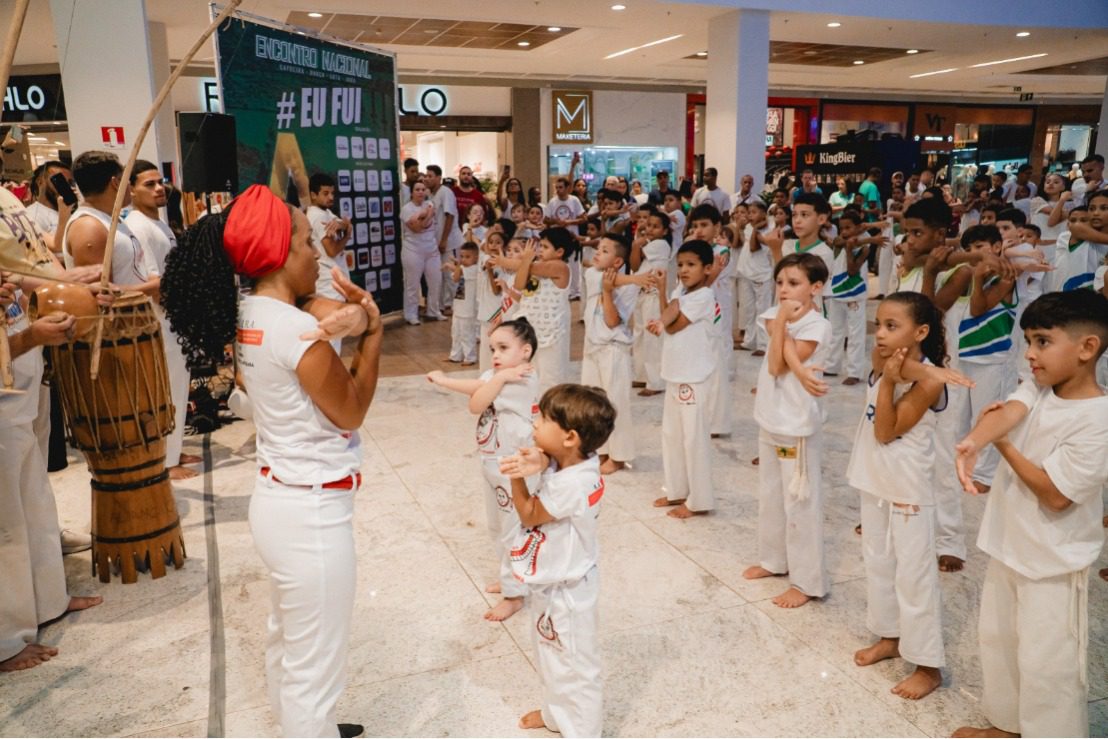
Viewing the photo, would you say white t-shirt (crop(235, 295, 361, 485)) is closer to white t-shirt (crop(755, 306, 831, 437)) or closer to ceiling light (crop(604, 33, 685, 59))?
white t-shirt (crop(755, 306, 831, 437))

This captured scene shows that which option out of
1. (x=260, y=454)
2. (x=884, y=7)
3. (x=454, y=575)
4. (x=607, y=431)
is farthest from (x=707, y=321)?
(x=884, y=7)

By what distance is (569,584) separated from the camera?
7.05 ft

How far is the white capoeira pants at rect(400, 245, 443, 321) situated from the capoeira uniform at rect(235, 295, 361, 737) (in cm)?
753

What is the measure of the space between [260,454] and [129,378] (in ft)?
5.47

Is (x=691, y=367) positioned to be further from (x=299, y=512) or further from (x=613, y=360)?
(x=299, y=512)

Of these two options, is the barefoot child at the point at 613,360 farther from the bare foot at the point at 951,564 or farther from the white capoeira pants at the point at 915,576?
the white capoeira pants at the point at 915,576

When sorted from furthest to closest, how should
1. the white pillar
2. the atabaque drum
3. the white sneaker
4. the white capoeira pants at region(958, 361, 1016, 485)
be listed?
the white pillar, the white capoeira pants at region(958, 361, 1016, 485), the white sneaker, the atabaque drum

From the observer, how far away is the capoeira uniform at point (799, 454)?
3.03 metres

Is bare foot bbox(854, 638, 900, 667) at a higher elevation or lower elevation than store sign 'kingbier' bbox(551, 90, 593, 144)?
lower

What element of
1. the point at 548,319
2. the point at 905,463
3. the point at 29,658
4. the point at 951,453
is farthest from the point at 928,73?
the point at 29,658

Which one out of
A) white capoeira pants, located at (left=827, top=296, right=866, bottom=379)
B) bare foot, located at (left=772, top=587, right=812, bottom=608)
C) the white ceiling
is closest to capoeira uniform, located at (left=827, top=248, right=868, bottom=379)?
white capoeira pants, located at (left=827, top=296, right=866, bottom=379)

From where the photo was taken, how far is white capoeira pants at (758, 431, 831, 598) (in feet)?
10.0

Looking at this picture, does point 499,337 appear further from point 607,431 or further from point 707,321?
point 707,321

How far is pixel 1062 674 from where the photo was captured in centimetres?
211
